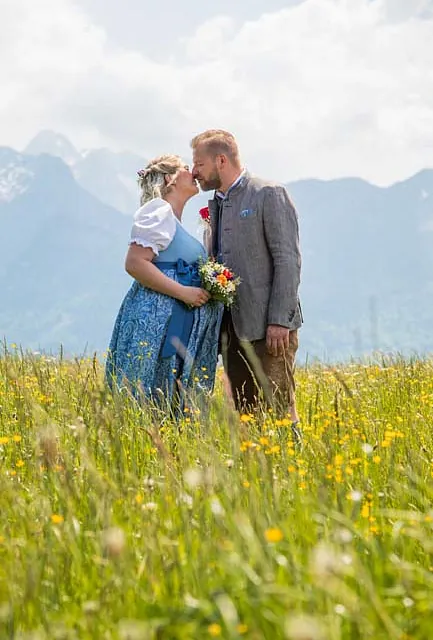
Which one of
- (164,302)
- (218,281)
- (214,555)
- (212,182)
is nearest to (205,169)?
(212,182)

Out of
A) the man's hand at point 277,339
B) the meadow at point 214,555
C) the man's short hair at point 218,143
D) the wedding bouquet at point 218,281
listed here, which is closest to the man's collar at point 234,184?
the man's short hair at point 218,143

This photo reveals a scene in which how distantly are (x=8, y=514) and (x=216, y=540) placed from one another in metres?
0.94

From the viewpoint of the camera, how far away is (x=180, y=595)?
7.64 feet

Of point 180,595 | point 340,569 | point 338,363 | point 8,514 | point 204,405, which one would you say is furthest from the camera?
point 338,363

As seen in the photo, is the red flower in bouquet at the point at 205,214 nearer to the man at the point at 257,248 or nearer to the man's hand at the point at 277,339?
the man at the point at 257,248

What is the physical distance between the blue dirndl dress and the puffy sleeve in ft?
0.36

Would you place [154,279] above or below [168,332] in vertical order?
above

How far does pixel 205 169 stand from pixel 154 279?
0.96 meters

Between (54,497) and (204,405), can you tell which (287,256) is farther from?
(54,497)

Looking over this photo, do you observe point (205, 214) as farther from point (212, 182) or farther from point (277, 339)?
point (277, 339)

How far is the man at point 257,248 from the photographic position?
632 cm

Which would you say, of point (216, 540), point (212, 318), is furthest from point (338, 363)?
point (216, 540)

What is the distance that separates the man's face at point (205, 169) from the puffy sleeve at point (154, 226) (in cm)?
38

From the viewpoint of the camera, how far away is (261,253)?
6.40 meters
